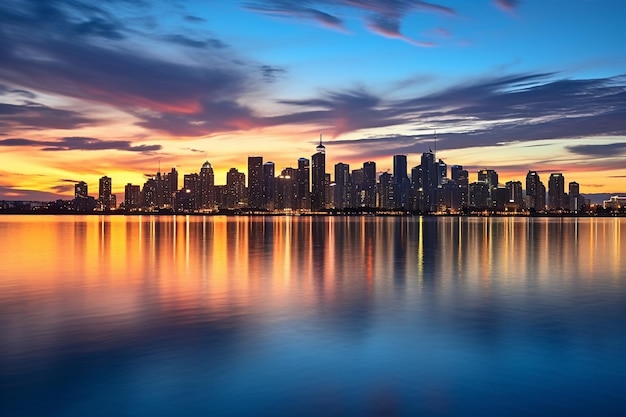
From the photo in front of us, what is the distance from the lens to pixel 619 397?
13.8 meters

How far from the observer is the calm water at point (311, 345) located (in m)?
13.5

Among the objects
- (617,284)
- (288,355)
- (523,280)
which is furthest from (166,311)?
(617,284)

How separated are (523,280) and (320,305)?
57.4ft

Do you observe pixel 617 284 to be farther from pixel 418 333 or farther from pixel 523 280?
pixel 418 333

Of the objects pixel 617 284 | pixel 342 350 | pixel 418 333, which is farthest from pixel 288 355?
pixel 617 284

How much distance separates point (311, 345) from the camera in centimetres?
1900

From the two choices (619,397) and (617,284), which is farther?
(617,284)

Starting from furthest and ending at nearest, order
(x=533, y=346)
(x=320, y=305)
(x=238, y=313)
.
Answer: (x=320, y=305) → (x=238, y=313) → (x=533, y=346)

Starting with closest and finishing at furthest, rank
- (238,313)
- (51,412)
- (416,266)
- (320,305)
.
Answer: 1. (51,412)
2. (238,313)
3. (320,305)
4. (416,266)

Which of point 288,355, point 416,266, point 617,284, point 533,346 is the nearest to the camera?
point 288,355

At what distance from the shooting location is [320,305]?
87.8 feet

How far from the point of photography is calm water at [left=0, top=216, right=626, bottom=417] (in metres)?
13.5

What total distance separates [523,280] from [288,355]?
81.1 ft

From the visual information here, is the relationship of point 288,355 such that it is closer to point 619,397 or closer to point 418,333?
point 418,333
